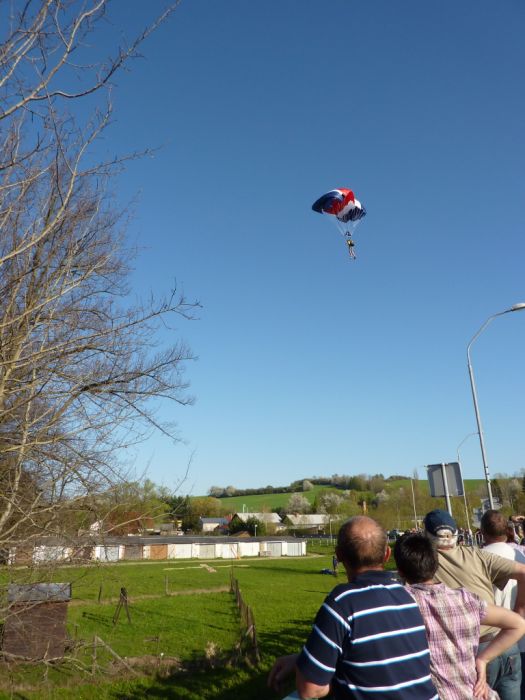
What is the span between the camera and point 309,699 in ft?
7.08

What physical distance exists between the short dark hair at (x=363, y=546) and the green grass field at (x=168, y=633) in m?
4.40

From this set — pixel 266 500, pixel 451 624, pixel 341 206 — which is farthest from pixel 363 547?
pixel 266 500

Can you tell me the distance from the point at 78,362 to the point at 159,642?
1153cm

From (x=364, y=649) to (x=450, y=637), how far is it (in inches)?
34.5

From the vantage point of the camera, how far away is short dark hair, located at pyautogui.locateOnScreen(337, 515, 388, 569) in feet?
8.10

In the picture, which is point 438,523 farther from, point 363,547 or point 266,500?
point 266,500

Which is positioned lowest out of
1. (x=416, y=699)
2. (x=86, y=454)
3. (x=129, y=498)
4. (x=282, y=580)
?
(x=282, y=580)

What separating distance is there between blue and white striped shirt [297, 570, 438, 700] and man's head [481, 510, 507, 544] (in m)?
2.42

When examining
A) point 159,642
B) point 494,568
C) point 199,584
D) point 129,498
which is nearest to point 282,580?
point 199,584

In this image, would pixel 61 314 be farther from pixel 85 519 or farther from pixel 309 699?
pixel 309 699

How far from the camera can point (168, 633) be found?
16.5 metres

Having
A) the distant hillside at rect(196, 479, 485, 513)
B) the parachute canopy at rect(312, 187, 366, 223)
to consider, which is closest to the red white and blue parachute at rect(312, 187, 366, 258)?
the parachute canopy at rect(312, 187, 366, 223)

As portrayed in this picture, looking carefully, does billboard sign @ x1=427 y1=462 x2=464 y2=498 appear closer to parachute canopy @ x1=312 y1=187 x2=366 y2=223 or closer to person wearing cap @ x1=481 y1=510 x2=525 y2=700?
person wearing cap @ x1=481 y1=510 x2=525 y2=700

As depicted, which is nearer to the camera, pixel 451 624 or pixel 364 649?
pixel 364 649
